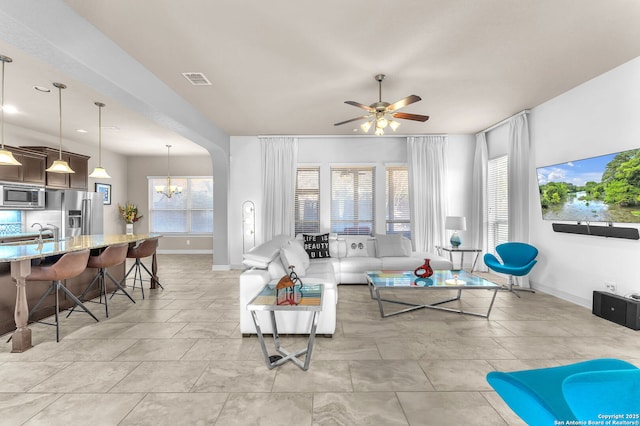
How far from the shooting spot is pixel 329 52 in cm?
331

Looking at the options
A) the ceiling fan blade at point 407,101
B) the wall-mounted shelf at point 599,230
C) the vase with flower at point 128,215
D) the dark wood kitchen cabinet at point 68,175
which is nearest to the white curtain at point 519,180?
the wall-mounted shelf at point 599,230

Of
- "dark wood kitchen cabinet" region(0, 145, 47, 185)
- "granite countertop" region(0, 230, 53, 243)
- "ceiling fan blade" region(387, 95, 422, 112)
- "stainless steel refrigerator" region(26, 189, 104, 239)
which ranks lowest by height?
"granite countertop" region(0, 230, 53, 243)

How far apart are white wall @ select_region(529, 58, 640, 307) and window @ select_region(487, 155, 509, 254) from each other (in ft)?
2.70

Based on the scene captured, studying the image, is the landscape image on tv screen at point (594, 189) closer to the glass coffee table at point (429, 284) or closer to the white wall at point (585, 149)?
the white wall at point (585, 149)

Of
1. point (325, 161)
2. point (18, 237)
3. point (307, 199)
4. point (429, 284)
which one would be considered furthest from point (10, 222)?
Result: point (429, 284)

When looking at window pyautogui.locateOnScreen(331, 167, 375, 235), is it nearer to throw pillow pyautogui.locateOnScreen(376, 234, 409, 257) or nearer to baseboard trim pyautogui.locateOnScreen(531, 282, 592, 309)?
throw pillow pyautogui.locateOnScreen(376, 234, 409, 257)

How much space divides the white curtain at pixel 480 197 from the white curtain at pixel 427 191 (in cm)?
60

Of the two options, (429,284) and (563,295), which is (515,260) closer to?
(563,295)

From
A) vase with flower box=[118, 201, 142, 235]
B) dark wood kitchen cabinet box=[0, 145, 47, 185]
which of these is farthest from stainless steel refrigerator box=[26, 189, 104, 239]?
vase with flower box=[118, 201, 142, 235]

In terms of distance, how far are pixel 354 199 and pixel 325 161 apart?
3.51 feet

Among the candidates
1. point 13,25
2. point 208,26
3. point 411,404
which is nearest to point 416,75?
point 208,26

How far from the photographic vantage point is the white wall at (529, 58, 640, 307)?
3613mm

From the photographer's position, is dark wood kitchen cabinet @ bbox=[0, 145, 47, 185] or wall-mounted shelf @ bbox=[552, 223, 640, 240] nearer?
wall-mounted shelf @ bbox=[552, 223, 640, 240]

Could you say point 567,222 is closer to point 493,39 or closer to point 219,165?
point 493,39
